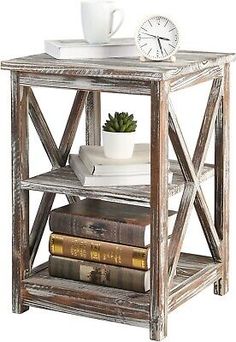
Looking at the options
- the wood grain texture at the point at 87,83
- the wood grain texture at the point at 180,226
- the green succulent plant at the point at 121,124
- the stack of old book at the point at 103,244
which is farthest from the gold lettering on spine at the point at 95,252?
the wood grain texture at the point at 87,83

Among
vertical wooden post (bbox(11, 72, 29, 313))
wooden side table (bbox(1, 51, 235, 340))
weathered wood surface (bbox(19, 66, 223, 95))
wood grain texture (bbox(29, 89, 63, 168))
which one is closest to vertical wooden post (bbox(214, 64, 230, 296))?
wooden side table (bbox(1, 51, 235, 340))

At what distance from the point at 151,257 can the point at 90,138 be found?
72 cm

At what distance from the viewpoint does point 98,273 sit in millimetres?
3756

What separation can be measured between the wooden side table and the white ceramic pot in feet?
0.45

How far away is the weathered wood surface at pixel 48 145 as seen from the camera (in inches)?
152

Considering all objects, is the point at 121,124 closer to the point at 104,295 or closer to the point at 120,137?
the point at 120,137

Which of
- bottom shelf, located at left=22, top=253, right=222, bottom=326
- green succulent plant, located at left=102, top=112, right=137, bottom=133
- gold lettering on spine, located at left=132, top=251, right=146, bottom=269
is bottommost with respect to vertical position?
bottom shelf, located at left=22, top=253, right=222, bottom=326

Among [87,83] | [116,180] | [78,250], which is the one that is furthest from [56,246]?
[87,83]

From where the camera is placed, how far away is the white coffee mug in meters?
3.71

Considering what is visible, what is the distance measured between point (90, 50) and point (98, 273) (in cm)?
66

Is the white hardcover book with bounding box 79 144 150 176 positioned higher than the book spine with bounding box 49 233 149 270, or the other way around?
the white hardcover book with bounding box 79 144 150 176

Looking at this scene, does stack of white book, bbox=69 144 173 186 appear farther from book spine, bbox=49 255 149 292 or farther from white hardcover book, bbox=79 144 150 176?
book spine, bbox=49 255 149 292

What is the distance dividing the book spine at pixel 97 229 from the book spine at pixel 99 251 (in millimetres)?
15

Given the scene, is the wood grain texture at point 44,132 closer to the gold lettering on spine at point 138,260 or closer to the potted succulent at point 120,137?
the potted succulent at point 120,137
